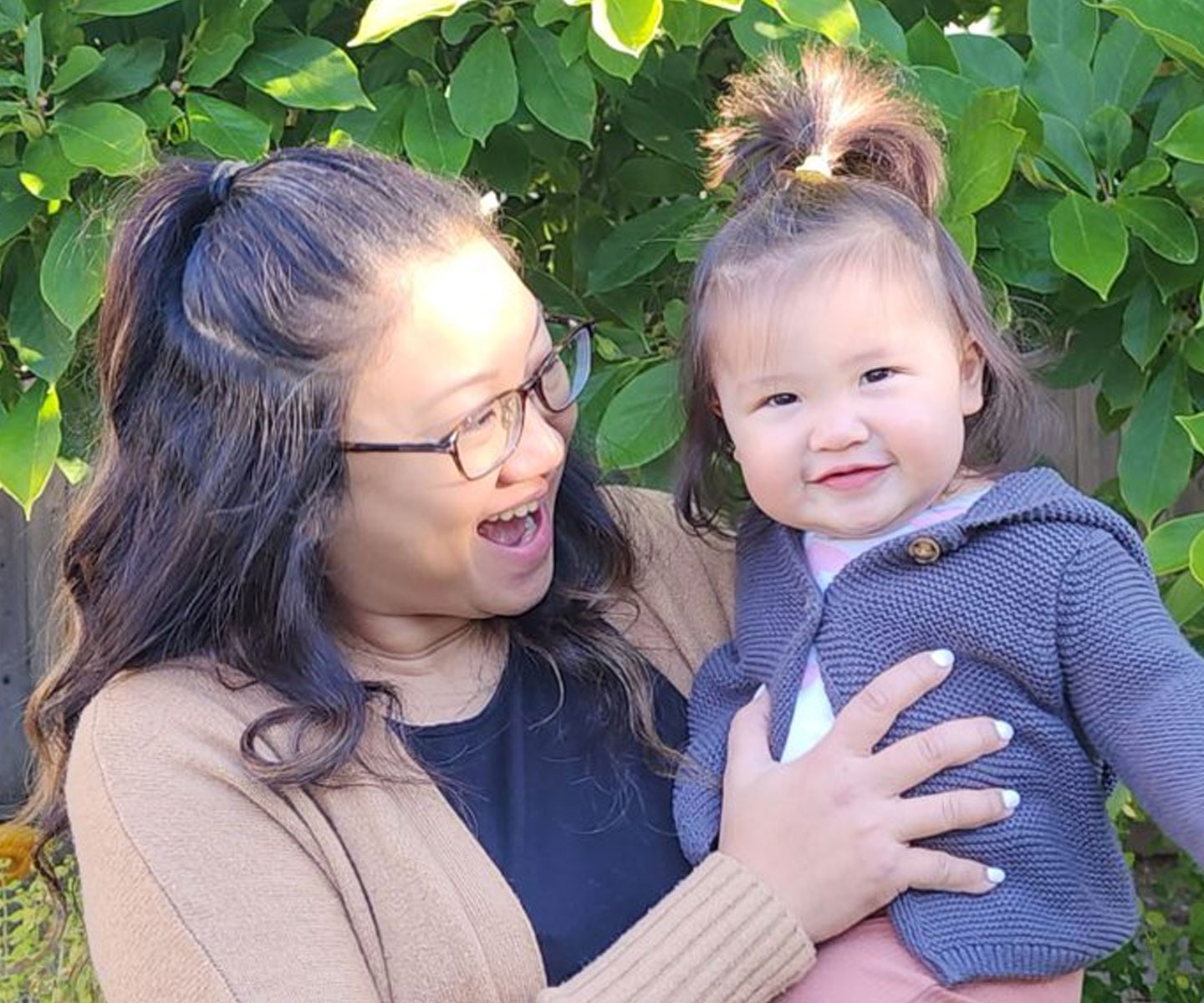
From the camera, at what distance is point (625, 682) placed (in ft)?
5.94

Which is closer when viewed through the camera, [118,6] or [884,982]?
[884,982]

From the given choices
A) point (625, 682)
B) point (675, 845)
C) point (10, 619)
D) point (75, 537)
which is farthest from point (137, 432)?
point (10, 619)

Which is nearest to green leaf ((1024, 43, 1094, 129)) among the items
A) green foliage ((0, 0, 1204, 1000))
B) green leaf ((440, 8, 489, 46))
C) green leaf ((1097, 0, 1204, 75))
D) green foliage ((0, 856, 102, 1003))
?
green foliage ((0, 0, 1204, 1000))

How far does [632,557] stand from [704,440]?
0.15 metres

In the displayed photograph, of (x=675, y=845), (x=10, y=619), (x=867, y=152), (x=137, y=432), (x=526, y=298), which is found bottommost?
(x=10, y=619)

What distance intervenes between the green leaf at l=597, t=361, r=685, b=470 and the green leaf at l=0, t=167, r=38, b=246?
2.26ft

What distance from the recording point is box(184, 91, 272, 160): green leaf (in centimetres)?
205

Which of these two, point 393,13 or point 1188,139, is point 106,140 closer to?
point 393,13

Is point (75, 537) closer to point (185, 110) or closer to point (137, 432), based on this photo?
point (137, 432)

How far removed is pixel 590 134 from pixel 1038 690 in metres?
0.92

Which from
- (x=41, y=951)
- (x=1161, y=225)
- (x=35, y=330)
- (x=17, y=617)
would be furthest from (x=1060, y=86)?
(x=17, y=617)

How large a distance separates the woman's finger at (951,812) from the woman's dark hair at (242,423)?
0.30 m

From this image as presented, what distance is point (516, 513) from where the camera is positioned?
5.62 feet

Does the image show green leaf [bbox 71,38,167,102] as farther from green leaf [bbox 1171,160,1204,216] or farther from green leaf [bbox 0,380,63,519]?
green leaf [bbox 1171,160,1204,216]
